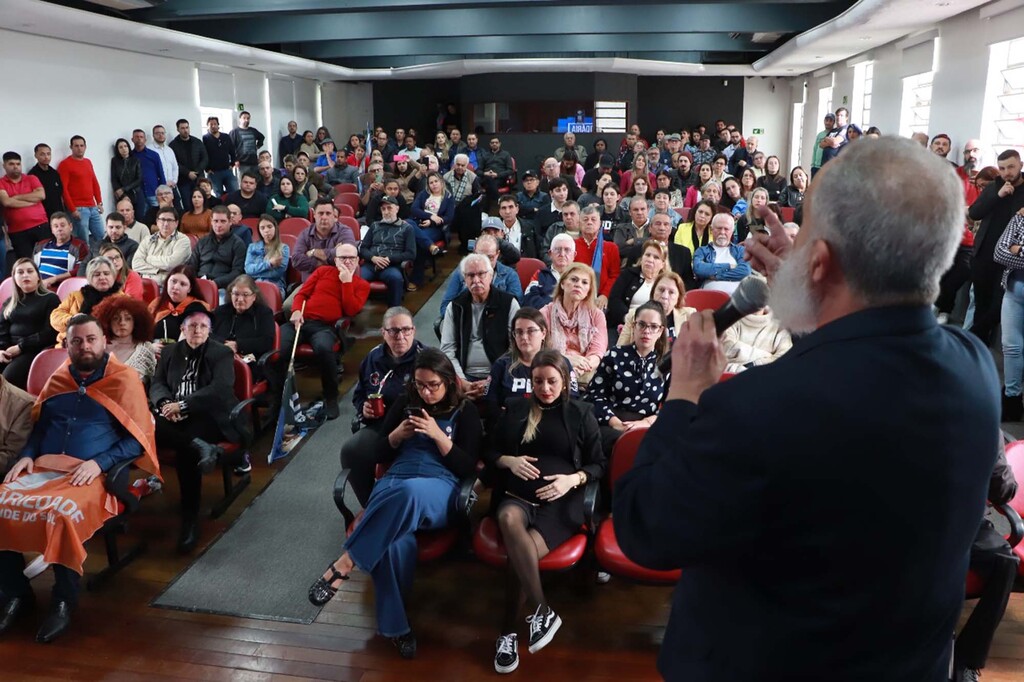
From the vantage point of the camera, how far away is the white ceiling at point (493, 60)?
800cm

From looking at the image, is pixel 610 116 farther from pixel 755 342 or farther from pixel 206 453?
pixel 206 453

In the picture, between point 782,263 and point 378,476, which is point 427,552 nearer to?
point 378,476

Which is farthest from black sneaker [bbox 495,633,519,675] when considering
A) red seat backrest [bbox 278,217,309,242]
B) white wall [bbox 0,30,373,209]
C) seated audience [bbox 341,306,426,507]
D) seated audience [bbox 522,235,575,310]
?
white wall [bbox 0,30,373,209]

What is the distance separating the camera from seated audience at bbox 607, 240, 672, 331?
5.09m

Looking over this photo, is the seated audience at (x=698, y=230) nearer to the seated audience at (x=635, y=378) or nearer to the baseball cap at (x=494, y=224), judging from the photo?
the baseball cap at (x=494, y=224)

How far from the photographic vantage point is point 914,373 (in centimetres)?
87

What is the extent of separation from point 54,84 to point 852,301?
425 inches

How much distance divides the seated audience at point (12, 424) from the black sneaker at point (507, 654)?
2177 mm

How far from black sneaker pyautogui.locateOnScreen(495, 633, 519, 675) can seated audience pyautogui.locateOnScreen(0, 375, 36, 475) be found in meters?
2.18

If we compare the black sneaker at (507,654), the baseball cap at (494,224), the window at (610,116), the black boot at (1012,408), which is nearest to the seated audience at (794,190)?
the baseball cap at (494,224)

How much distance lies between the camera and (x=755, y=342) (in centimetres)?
452

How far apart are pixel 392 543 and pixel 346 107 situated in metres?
17.6

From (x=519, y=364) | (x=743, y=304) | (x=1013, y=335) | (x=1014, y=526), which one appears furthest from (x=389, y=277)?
(x=743, y=304)

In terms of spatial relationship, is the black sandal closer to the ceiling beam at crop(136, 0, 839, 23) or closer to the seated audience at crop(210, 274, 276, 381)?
the seated audience at crop(210, 274, 276, 381)
